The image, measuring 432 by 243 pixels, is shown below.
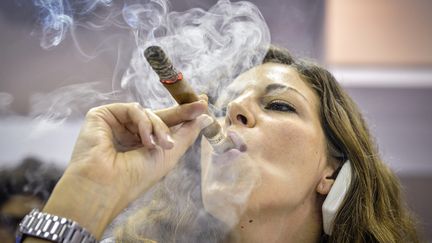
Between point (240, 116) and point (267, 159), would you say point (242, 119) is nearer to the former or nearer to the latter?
point (240, 116)

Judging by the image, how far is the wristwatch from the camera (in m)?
0.92

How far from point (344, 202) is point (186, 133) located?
516mm

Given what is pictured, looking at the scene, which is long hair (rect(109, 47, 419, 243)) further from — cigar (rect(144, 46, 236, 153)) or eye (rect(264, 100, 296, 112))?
cigar (rect(144, 46, 236, 153))

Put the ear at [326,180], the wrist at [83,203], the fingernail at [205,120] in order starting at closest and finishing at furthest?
the wrist at [83,203]
the fingernail at [205,120]
the ear at [326,180]

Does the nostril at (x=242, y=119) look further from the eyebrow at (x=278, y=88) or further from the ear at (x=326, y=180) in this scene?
the ear at (x=326, y=180)

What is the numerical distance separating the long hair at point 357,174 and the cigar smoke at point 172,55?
0.19 meters

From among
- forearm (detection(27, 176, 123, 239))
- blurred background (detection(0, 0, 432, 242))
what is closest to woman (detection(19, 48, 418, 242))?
forearm (detection(27, 176, 123, 239))

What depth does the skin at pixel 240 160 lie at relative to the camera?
1.03 metres

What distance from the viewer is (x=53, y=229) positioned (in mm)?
929

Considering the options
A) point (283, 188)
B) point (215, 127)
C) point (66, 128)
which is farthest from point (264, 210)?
point (66, 128)

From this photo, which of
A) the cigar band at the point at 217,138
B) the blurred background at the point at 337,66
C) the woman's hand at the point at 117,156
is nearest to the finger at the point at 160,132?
the woman's hand at the point at 117,156

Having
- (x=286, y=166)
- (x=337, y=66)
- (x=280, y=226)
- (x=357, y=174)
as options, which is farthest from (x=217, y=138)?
(x=337, y=66)

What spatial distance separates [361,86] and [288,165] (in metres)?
1.39

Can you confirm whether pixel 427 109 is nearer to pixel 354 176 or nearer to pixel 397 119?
pixel 397 119
